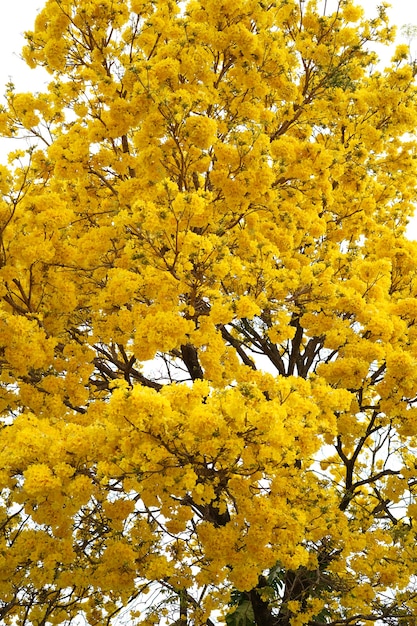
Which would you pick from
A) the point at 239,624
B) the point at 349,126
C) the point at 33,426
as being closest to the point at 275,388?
the point at 33,426

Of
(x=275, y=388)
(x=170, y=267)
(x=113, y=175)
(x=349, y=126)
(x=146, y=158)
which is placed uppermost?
(x=349, y=126)

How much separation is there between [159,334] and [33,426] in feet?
3.97

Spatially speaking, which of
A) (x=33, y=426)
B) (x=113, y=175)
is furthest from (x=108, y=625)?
(x=113, y=175)

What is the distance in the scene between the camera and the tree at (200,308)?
4402mm

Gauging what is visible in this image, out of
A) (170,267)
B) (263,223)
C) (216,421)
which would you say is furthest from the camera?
(263,223)

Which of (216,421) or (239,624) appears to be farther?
(239,624)

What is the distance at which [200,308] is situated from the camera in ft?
19.9

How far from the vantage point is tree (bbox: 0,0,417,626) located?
440 cm

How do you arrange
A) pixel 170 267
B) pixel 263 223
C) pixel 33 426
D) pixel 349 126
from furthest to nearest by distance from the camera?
1. pixel 349 126
2. pixel 263 223
3. pixel 170 267
4. pixel 33 426

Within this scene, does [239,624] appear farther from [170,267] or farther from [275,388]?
[170,267]

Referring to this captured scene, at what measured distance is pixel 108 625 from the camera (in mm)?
7465

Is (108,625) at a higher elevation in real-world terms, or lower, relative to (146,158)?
lower

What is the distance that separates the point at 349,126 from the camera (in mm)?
8320

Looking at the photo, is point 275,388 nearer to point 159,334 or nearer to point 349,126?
point 159,334
